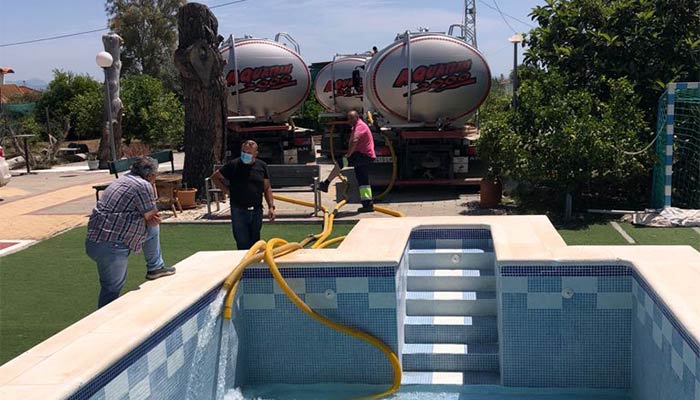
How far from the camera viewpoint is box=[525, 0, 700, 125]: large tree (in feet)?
39.3

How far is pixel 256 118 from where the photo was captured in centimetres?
1736

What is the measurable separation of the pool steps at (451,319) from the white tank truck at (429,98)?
23.5 feet

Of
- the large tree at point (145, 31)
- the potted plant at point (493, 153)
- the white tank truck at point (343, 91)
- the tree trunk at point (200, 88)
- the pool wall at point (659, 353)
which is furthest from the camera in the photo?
the large tree at point (145, 31)

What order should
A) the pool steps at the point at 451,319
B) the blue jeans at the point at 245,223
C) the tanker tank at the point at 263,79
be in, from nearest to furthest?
the pool steps at the point at 451,319 → the blue jeans at the point at 245,223 → the tanker tank at the point at 263,79

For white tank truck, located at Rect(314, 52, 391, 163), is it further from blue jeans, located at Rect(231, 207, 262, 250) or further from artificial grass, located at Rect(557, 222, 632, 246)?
blue jeans, located at Rect(231, 207, 262, 250)

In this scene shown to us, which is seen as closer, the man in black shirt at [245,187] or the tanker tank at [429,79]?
the man in black shirt at [245,187]

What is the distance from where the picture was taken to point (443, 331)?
5801 mm

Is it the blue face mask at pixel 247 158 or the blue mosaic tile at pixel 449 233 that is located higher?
the blue face mask at pixel 247 158

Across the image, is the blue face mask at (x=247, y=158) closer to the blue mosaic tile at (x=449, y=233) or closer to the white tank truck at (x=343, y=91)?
the blue mosaic tile at (x=449, y=233)

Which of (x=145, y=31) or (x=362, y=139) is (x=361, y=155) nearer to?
(x=362, y=139)

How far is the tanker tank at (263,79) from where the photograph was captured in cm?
1659

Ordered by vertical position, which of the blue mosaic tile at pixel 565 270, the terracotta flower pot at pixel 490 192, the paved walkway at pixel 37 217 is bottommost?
the paved walkway at pixel 37 217

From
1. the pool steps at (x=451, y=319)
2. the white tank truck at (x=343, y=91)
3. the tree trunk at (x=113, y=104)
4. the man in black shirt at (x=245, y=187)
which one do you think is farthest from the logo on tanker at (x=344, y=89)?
the pool steps at (x=451, y=319)

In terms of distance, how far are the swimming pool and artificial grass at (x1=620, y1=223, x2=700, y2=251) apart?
12.0 ft
